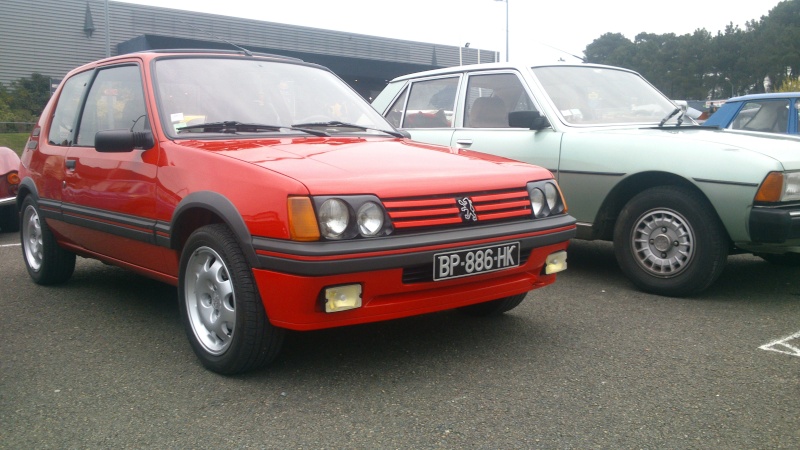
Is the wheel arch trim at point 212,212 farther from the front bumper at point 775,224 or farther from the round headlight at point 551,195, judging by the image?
the front bumper at point 775,224

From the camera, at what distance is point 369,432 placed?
284cm

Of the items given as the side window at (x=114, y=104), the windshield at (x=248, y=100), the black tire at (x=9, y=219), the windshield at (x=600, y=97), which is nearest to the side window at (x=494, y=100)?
the windshield at (x=600, y=97)

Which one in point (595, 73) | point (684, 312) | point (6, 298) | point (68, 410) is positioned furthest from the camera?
point (595, 73)

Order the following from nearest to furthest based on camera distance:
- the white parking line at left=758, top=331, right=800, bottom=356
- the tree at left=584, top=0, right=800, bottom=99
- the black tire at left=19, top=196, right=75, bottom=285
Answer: the white parking line at left=758, top=331, right=800, bottom=356, the black tire at left=19, top=196, right=75, bottom=285, the tree at left=584, top=0, right=800, bottom=99

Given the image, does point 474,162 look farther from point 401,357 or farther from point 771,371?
point 771,371

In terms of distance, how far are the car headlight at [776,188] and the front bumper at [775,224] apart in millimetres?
59

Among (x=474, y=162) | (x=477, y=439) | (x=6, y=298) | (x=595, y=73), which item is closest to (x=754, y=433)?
(x=477, y=439)

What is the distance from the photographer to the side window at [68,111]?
508cm

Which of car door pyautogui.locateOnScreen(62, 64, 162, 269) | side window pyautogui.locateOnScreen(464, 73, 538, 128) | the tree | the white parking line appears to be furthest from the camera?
the tree

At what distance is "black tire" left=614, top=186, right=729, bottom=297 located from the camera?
15.4 feet

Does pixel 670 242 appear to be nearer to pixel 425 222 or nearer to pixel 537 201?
pixel 537 201

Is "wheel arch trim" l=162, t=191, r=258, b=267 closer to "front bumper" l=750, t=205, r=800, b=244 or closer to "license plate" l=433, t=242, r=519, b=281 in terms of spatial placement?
"license plate" l=433, t=242, r=519, b=281

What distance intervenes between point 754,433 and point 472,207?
145 centimetres

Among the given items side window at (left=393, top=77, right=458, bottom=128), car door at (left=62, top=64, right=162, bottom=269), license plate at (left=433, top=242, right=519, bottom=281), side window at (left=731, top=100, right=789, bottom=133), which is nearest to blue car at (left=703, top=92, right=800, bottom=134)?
side window at (left=731, top=100, right=789, bottom=133)
